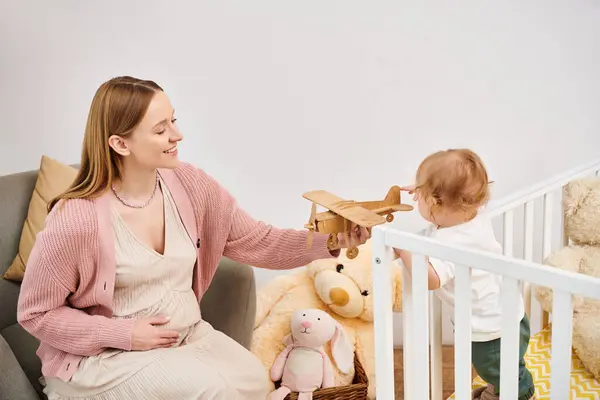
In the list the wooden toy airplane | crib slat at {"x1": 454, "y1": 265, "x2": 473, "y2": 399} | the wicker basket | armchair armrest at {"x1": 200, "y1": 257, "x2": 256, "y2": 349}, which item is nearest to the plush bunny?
the wicker basket

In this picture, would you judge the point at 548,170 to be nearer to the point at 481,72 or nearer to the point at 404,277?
the point at 481,72

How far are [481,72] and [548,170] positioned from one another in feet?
1.31

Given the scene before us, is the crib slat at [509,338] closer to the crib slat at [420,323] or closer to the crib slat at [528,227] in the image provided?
the crib slat at [420,323]

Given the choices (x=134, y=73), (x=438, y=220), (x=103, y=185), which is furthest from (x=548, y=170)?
(x=103, y=185)

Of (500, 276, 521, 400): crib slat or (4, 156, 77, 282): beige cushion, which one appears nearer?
(500, 276, 521, 400): crib slat

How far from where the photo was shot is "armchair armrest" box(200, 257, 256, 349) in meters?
1.87

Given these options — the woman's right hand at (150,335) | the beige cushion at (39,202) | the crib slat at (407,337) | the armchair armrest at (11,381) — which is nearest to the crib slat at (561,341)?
the crib slat at (407,337)

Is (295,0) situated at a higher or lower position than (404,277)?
higher

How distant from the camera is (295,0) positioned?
2.41 m

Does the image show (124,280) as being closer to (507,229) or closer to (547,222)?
(507,229)

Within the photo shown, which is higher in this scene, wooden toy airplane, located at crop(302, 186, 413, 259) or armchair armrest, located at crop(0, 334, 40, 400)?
wooden toy airplane, located at crop(302, 186, 413, 259)

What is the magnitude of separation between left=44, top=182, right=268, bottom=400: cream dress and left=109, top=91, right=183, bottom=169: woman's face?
0.44 ft

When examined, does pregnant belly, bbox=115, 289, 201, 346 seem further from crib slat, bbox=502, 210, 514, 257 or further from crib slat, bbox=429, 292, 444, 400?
crib slat, bbox=502, 210, 514, 257

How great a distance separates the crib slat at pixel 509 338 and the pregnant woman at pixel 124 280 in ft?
1.46
